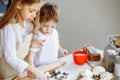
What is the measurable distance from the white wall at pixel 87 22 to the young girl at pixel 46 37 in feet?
2.80

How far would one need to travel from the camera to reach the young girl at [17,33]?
1168 mm

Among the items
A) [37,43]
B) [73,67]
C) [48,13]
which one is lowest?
[73,67]

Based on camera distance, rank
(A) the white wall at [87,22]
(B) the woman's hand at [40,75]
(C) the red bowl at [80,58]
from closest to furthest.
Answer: (B) the woman's hand at [40,75], (C) the red bowl at [80,58], (A) the white wall at [87,22]

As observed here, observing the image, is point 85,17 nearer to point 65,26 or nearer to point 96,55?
point 65,26

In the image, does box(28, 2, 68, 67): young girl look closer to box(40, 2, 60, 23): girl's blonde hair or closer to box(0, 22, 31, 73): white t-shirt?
box(40, 2, 60, 23): girl's blonde hair

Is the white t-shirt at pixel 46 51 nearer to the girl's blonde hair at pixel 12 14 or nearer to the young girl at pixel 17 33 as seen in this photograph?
the young girl at pixel 17 33

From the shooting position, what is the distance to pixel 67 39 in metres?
2.38

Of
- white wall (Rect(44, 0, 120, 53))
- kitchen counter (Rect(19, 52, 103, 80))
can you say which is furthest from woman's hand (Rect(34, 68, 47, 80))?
white wall (Rect(44, 0, 120, 53))

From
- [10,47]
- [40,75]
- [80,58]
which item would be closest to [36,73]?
[40,75]

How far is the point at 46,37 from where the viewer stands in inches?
55.5

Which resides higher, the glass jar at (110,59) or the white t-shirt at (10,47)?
the white t-shirt at (10,47)

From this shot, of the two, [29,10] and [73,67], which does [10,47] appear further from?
[73,67]

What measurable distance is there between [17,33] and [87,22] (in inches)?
45.3

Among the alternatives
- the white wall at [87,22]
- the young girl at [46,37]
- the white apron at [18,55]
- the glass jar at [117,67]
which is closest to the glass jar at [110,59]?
the glass jar at [117,67]
